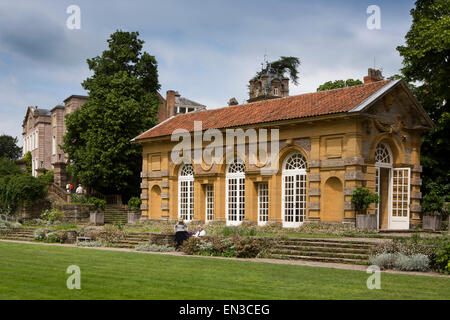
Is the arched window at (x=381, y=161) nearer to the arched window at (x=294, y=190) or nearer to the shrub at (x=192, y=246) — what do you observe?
the arched window at (x=294, y=190)

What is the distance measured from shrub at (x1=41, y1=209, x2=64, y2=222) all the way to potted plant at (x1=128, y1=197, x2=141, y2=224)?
173 inches

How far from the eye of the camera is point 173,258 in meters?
17.6

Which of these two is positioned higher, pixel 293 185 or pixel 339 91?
pixel 339 91

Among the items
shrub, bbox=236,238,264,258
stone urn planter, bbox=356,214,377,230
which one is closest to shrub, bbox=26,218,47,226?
shrub, bbox=236,238,264,258

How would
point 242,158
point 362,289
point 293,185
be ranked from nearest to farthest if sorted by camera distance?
point 362,289, point 293,185, point 242,158

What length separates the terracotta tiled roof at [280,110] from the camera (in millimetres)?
25750

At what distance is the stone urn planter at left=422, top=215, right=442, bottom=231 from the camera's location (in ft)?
84.4

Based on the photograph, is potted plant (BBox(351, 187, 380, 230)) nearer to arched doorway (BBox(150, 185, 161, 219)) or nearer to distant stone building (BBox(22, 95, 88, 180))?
arched doorway (BBox(150, 185, 161, 219))

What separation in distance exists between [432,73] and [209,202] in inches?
559

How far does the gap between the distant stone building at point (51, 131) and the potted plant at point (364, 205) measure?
30965 millimetres

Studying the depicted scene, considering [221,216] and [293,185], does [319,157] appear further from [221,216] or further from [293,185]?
[221,216]

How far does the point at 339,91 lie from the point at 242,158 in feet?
19.2

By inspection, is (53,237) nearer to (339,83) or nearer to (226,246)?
(226,246)
